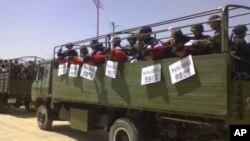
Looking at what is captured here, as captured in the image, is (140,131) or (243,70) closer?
(243,70)

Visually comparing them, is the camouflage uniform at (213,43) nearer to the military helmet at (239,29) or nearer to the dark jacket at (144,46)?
the military helmet at (239,29)

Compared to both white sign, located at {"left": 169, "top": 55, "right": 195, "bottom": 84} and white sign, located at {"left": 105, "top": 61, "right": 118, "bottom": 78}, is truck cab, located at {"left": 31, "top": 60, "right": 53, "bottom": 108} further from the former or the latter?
white sign, located at {"left": 169, "top": 55, "right": 195, "bottom": 84}

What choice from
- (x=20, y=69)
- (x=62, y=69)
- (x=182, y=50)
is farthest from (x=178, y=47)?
(x=20, y=69)

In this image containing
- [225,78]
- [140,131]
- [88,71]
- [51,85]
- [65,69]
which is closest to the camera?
[225,78]

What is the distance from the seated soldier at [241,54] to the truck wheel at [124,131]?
2.37 m

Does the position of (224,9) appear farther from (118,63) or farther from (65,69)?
(65,69)

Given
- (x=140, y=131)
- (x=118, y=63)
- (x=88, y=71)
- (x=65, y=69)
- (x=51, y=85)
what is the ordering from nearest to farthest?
(x=140, y=131) → (x=118, y=63) → (x=88, y=71) → (x=65, y=69) → (x=51, y=85)

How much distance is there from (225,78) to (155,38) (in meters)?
2.34

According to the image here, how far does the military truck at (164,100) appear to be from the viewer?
5734mm

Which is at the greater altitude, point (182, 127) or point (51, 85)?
point (51, 85)

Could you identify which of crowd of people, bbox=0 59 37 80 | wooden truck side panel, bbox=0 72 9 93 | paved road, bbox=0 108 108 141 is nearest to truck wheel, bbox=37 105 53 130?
paved road, bbox=0 108 108 141

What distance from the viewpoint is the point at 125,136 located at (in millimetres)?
7938

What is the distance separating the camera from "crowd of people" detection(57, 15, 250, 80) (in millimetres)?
6121

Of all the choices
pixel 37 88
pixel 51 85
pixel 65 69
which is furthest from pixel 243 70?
pixel 37 88
